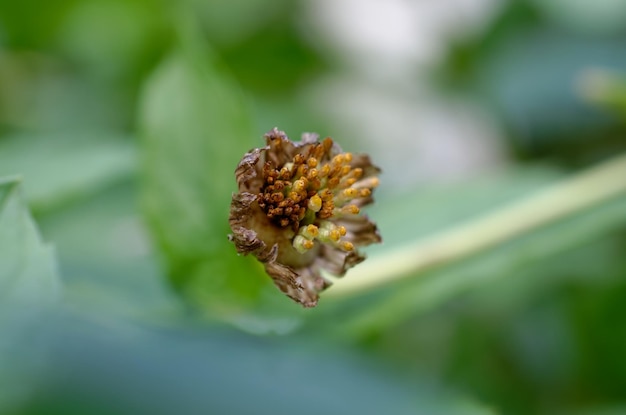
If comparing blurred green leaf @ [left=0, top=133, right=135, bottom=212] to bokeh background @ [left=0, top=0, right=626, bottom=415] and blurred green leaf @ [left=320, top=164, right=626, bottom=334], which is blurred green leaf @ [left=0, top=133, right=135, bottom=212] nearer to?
bokeh background @ [left=0, top=0, right=626, bottom=415]

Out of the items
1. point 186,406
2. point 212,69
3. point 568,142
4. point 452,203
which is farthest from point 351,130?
point 186,406

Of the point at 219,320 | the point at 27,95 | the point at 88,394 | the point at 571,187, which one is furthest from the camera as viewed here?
the point at 27,95

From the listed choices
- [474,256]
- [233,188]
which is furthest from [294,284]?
[474,256]

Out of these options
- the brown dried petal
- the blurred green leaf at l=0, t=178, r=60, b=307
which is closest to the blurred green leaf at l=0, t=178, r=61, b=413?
the blurred green leaf at l=0, t=178, r=60, b=307

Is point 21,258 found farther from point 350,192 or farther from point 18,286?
point 350,192

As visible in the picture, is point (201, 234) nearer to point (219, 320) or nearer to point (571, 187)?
point (219, 320)
